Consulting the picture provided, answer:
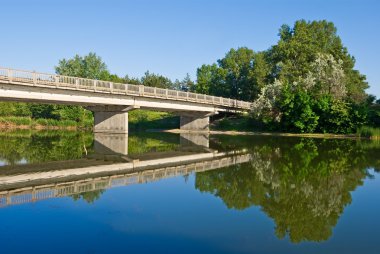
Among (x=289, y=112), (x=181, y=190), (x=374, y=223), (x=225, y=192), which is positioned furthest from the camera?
(x=289, y=112)

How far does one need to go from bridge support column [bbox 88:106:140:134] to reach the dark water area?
2830 centimetres

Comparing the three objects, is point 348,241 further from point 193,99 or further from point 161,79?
point 161,79

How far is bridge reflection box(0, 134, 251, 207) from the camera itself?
13414 mm

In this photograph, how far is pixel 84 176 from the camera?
54.8 ft

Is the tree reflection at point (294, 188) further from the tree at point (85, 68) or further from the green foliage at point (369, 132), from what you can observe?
the tree at point (85, 68)

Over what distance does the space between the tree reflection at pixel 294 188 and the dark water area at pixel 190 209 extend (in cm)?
3

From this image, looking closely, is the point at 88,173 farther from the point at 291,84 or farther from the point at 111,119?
the point at 291,84

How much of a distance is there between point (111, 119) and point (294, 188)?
38916 millimetres

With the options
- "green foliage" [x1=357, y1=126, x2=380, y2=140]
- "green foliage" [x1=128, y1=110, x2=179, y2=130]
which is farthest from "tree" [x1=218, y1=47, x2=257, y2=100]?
"green foliage" [x1=357, y1=126, x2=380, y2=140]

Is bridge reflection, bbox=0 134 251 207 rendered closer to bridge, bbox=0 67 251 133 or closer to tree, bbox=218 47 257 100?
bridge, bbox=0 67 251 133

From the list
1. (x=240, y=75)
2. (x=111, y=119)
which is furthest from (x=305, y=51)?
(x=111, y=119)

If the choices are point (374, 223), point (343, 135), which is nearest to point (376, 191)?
point (374, 223)

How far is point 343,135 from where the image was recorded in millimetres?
49719

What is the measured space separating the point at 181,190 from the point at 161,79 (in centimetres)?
10402
